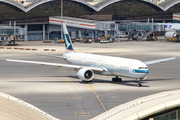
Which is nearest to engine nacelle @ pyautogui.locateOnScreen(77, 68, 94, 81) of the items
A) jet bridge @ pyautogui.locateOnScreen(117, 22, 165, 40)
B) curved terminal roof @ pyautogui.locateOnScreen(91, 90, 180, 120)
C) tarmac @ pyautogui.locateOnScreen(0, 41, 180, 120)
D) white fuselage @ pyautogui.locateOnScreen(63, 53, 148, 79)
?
tarmac @ pyautogui.locateOnScreen(0, 41, 180, 120)

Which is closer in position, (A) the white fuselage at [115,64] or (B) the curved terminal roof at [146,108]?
(B) the curved terminal roof at [146,108]

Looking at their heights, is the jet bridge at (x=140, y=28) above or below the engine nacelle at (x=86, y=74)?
above

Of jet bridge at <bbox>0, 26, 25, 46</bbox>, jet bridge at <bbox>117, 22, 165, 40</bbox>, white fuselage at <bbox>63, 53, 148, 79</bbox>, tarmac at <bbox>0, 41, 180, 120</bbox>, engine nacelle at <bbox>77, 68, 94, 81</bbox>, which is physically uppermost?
jet bridge at <bbox>117, 22, 165, 40</bbox>

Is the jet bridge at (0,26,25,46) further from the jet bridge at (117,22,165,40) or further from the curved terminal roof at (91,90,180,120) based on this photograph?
the curved terminal roof at (91,90,180,120)

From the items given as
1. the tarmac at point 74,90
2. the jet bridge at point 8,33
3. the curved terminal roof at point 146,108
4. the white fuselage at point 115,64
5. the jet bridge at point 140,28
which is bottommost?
the tarmac at point 74,90

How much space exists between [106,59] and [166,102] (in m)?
34.3

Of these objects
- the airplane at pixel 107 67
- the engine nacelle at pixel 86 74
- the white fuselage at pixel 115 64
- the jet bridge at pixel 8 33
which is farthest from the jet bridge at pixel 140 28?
the engine nacelle at pixel 86 74

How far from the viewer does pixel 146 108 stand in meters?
9.91

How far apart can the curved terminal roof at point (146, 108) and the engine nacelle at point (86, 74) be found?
31.6 m

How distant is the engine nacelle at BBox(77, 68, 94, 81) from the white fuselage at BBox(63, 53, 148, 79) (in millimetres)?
1161

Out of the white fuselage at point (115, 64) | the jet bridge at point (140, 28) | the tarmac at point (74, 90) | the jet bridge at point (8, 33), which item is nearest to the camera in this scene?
the tarmac at point (74, 90)

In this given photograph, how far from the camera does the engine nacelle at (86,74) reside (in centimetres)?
4269

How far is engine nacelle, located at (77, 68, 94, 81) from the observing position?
140 feet

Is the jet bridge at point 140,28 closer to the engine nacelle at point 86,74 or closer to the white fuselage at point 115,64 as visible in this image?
the white fuselage at point 115,64
